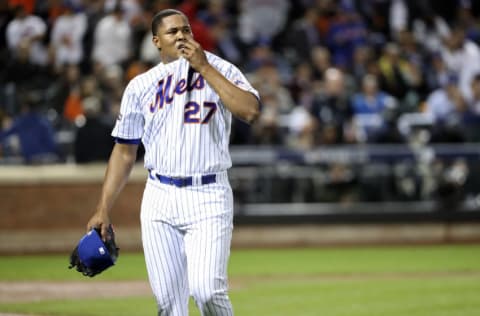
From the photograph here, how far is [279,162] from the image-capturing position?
1481cm

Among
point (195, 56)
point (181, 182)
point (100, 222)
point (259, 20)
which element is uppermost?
point (259, 20)

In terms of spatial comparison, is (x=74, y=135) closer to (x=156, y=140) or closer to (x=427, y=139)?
(x=427, y=139)

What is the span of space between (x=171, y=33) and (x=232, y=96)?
64 cm

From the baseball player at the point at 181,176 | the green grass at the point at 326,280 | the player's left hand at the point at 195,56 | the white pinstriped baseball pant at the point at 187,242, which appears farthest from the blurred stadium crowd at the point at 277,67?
the player's left hand at the point at 195,56

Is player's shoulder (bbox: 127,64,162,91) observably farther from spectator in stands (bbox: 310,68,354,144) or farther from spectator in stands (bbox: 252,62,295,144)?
spectator in stands (bbox: 310,68,354,144)

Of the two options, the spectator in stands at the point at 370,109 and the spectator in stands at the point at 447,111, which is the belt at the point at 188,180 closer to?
the spectator in stands at the point at 370,109

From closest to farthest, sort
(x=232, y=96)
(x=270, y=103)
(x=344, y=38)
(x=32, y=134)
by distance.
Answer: (x=232, y=96) < (x=32, y=134) < (x=270, y=103) < (x=344, y=38)

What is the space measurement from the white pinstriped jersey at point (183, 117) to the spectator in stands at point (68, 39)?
450 inches

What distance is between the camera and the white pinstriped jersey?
576 centimetres

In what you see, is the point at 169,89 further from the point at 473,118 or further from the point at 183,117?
the point at 473,118

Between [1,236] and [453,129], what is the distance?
22.1 ft

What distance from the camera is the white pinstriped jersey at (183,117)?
5.76m

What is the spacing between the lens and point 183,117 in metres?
5.78

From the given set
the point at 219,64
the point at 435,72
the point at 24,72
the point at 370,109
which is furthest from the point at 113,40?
the point at 219,64
